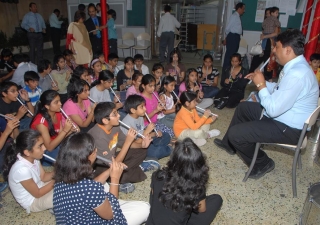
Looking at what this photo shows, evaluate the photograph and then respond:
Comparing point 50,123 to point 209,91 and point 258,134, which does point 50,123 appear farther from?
point 209,91

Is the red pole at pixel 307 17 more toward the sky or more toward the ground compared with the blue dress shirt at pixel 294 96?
more toward the sky

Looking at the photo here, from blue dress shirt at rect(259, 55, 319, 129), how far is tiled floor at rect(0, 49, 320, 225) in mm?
600

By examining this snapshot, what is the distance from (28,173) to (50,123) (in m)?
0.76

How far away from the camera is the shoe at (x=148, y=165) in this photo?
98.0 inches

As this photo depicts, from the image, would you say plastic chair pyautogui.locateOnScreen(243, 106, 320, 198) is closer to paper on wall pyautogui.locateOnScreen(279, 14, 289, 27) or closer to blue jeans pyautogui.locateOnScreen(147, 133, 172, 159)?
blue jeans pyautogui.locateOnScreen(147, 133, 172, 159)

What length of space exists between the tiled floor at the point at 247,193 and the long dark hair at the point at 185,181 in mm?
652

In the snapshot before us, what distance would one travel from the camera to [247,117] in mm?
2516

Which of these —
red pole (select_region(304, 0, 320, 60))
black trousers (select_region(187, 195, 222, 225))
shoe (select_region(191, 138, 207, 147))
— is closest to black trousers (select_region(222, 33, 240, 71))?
red pole (select_region(304, 0, 320, 60))

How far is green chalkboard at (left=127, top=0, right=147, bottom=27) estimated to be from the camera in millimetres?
7028

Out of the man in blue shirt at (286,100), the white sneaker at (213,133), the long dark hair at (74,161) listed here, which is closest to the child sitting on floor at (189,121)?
the white sneaker at (213,133)

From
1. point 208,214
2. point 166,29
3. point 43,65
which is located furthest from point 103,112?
point 166,29

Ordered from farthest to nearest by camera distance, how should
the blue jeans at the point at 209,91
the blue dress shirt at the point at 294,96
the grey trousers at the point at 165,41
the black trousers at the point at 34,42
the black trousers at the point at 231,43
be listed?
1. the grey trousers at the point at 165,41
2. the black trousers at the point at 34,42
3. the black trousers at the point at 231,43
4. the blue jeans at the point at 209,91
5. the blue dress shirt at the point at 294,96

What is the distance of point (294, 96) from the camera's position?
1917 mm

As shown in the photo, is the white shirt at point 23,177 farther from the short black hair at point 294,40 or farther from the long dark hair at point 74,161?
the short black hair at point 294,40
